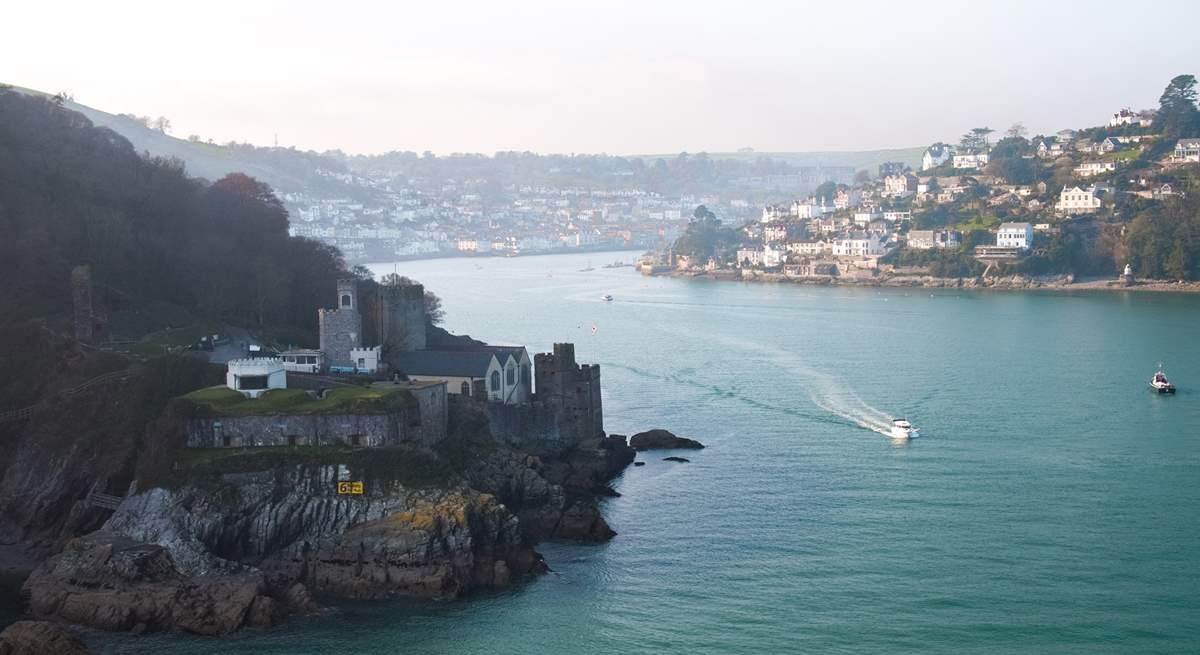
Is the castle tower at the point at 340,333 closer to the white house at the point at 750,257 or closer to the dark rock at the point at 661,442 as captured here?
the dark rock at the point at 661,442

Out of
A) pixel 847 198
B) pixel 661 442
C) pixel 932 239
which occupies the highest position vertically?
pixel 847 198

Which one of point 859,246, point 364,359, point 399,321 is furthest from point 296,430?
point 859,246

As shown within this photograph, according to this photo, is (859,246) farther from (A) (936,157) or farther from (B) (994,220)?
(A) (936,157)

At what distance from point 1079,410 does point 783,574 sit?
1656 cm

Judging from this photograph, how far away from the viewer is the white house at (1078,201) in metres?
87.8

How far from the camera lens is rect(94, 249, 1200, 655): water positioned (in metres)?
19.1

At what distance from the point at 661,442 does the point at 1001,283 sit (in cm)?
5473

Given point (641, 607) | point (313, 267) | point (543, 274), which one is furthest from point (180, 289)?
point (543, 274)

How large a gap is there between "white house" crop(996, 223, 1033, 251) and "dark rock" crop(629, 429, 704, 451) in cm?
5732

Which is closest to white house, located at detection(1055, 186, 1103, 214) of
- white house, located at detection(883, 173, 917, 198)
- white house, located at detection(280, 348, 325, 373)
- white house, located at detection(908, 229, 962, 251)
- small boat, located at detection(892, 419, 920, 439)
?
white house, located at detection(908, 229, 962, 251)

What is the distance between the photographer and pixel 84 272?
92.5ft

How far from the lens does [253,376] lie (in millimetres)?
24328

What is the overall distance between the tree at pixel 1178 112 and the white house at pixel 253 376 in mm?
83614

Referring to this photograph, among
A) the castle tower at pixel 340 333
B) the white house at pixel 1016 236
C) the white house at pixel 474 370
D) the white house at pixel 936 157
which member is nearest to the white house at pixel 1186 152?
the white house at pixel 1016 236
